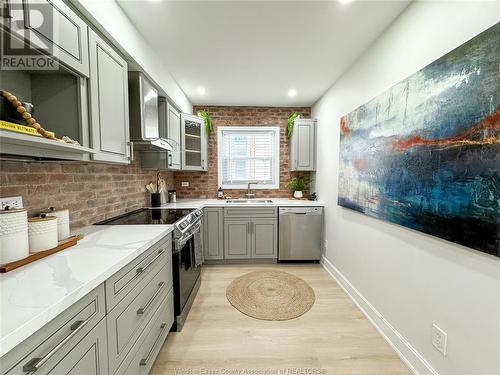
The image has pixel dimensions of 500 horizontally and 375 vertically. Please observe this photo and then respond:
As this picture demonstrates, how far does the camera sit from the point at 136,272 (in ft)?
3.85

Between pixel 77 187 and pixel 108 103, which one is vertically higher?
pixel 108 103

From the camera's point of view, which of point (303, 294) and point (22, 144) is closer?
point (22, 144)

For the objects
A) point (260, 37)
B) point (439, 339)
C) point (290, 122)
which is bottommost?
point (439, 339)

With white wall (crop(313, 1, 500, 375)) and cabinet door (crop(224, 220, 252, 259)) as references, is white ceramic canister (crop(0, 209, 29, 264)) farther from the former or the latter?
cabinet door (crop(224, 220, 252, 259))

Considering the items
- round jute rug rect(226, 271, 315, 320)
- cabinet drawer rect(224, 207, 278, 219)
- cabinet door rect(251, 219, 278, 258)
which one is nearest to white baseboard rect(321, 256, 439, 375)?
round jute rug rect(226, 271, 315, 320)

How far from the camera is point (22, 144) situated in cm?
92

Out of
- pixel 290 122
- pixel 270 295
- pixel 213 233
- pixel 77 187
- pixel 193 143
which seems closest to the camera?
pixel 77 187

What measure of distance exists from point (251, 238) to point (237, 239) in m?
0.21

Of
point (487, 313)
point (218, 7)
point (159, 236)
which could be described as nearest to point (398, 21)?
point (218, 7)

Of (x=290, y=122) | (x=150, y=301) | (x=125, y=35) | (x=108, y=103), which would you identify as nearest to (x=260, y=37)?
(x=125, y=35)

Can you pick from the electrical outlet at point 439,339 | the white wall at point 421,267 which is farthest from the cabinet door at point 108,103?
the electrical outlet at point 439,339

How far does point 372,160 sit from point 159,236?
188cm

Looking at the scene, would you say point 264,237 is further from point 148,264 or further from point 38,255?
point 38,255

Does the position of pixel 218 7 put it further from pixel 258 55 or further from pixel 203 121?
pixel 203 121
